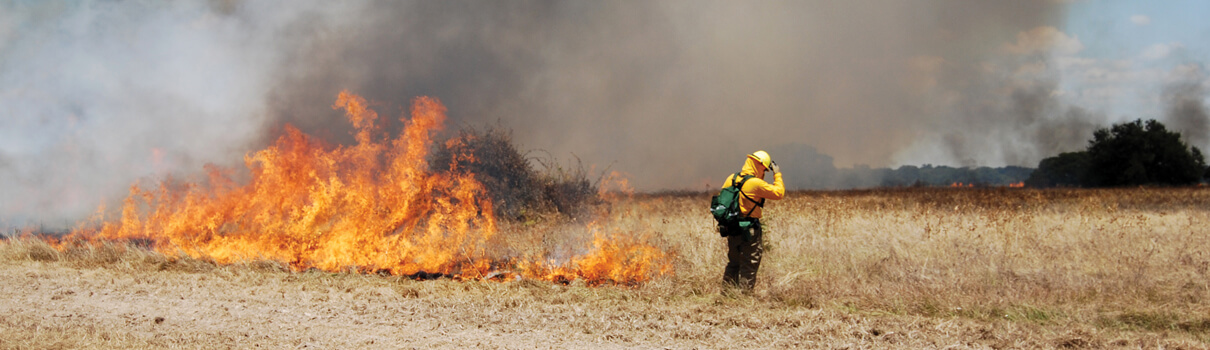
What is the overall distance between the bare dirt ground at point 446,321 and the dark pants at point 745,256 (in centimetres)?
30

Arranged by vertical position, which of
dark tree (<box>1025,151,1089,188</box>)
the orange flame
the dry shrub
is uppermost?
dark tree (<box>1025,151,1089,188</box>)

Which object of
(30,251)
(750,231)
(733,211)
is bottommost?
(30,251)

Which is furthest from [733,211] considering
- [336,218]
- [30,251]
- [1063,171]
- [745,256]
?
[1063,171]

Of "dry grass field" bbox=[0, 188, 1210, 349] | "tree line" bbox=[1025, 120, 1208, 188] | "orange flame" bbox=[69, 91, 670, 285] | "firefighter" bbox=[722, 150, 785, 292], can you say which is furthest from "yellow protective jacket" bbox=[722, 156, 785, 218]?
"tree line" bbox=[1025, 120, 1208, 188]

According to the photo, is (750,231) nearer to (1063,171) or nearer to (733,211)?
(733,211)

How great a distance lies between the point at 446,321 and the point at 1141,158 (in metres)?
37.2

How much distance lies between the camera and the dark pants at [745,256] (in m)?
6.94

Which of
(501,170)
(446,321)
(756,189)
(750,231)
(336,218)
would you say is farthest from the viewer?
(501,170)

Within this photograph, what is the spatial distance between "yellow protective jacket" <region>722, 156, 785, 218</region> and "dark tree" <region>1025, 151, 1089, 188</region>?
23.3m

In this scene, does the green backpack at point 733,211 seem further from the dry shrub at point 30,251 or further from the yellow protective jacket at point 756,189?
the dry shrub at point 30,251

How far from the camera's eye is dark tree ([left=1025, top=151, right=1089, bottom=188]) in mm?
26359

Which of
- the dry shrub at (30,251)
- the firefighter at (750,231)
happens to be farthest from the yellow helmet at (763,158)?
the dry shrub at (30,251)

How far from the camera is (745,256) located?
6.98m

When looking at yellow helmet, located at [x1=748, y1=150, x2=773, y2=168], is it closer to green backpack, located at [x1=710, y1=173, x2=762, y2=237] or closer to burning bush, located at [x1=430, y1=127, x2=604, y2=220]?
green backpack, located at [x1=710, y1=173, x2=762, y2=237]
